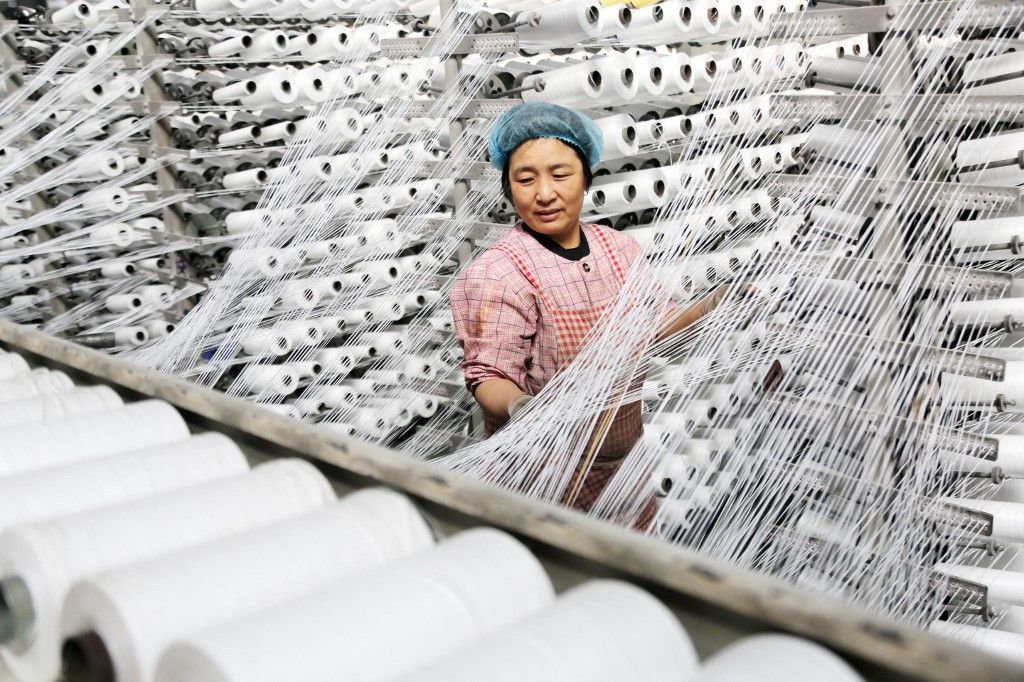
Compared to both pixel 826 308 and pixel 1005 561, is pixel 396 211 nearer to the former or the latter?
pixel 826 308

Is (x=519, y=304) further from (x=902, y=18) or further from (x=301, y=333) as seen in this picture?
(x=301, y=333)

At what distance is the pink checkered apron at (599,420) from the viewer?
1693 mm

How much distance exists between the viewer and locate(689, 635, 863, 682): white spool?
0.63m

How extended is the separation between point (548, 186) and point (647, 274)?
25cm

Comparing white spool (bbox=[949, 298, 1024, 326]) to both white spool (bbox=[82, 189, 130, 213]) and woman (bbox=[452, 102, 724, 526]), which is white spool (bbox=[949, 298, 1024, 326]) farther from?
white spool (bbox=[82, 189, 130, 213])

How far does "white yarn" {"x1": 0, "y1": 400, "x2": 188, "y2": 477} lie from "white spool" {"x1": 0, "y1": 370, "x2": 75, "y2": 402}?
0.73ft

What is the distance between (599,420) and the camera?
5.52ft

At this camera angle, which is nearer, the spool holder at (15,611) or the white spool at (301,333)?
the spool holder at (15,611)

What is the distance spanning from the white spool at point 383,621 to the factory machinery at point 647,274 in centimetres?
1

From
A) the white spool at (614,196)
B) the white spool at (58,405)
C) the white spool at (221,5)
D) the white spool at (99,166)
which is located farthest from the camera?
the white spool at (99,166)

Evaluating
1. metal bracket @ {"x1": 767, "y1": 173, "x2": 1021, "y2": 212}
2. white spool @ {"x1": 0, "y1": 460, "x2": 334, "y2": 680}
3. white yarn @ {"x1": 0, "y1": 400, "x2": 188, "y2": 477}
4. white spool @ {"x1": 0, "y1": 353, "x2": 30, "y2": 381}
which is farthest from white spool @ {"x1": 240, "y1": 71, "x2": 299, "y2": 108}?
white spool @ {"x1": 0, "y1": 460, "x2": 334, "y2": 680}

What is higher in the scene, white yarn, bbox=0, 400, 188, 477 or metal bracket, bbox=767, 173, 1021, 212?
metal bracket, bbox=767, 173, 1021, 212

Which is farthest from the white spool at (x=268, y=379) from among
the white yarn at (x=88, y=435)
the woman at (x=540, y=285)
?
the white yarn at (x=88, y=435)

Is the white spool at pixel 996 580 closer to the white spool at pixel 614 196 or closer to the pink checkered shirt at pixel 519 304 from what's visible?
the pink checkered shirt at pixel 519 304
